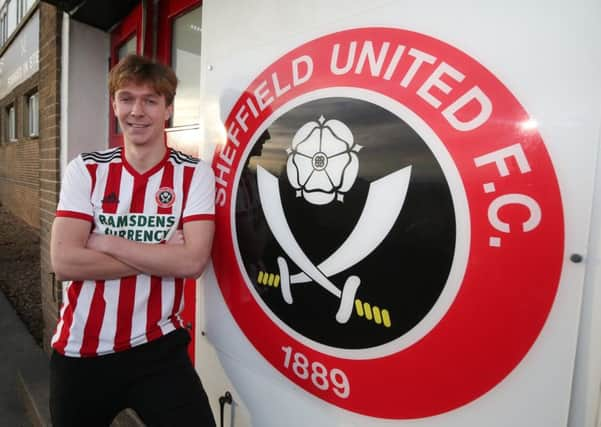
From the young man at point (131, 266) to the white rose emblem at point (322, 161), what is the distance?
0.37 meters

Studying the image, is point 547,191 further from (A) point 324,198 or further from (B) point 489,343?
(A) point 324,198

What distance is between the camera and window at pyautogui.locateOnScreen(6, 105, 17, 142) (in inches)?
328

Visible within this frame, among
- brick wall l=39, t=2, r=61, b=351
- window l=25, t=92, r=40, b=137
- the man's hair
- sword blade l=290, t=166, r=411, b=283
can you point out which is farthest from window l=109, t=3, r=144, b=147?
window l=25, t=92, r=40, b=137

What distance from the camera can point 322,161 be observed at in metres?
0.97

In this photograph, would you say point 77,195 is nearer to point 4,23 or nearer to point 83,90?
point 83,90

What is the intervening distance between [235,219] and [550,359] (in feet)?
3.02

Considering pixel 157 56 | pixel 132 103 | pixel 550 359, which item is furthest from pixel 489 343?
pixel 157 56

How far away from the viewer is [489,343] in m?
0.73

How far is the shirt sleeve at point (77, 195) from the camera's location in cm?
113

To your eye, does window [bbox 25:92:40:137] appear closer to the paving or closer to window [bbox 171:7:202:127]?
the paving

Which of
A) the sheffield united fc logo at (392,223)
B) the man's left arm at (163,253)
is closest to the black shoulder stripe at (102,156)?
the man's left arm at (163,253)

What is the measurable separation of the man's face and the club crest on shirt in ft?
0.58

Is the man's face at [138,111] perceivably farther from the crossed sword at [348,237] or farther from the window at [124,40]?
the window at [124,40]

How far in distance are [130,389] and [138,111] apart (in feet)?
2.95
